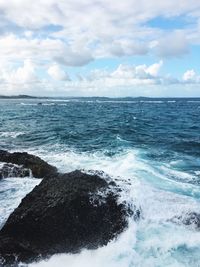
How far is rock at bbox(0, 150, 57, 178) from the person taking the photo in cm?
1848

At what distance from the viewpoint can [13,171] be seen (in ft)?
59.7

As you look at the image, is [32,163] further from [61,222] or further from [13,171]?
[61,222]

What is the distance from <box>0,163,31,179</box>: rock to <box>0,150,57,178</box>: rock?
328 mm

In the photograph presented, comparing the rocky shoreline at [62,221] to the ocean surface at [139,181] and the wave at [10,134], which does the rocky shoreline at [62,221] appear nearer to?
the ocean surface at [139,181]

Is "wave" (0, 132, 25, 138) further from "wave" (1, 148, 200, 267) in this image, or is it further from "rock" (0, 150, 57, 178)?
"wave" (1, 148, 200, 267)

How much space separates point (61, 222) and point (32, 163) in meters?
8.65

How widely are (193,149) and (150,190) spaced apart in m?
14.8

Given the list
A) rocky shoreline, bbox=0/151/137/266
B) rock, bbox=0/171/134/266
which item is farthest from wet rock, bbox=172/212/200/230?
rock, bbox=0/171/134/266

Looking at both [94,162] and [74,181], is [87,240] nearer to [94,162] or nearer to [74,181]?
[74,181]

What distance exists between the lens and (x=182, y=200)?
14.4m

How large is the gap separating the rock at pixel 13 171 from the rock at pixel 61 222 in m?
6.25

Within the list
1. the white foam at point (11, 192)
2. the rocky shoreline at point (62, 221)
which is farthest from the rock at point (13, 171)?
the rocky shoreline at point (62, 221)

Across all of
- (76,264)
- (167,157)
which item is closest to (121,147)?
(167,157)

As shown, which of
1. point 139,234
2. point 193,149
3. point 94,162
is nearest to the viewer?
point 139,234
